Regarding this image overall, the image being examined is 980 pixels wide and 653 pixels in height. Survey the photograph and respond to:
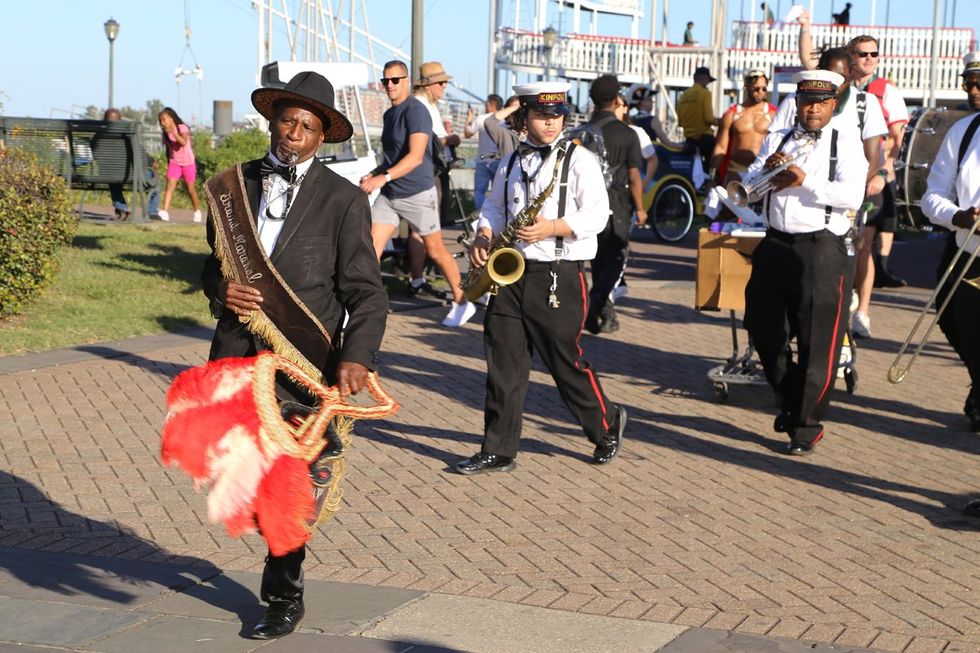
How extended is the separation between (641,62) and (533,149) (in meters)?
35.9

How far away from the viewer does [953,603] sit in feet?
17.2

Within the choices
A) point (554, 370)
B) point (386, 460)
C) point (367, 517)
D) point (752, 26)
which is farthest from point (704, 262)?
point (752, 26)

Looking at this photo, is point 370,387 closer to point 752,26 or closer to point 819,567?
point 819,567

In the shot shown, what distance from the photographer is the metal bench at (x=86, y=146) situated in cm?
1830

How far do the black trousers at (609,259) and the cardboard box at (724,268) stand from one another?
2.25m

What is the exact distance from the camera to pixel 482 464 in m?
7.20

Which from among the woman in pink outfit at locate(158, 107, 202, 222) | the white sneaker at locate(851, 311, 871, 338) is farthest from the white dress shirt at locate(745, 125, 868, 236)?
the woman in pink outfit at locate(158, 107, 202, 222)

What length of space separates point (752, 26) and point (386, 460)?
34.7 m

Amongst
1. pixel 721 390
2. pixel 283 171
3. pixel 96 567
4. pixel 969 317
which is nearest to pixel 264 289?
pixel 283 171

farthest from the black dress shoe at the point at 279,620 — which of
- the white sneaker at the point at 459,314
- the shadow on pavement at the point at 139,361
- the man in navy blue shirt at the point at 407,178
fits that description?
the white sneaker at the point at 459,314

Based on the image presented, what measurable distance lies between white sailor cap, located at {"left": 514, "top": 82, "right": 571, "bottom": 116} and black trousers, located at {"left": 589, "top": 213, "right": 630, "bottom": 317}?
4.10 meters

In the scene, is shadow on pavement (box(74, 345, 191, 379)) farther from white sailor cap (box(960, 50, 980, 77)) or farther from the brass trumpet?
white sailor cap (box(960, 50, 980, 77))

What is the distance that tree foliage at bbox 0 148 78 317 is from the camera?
36.2 feet

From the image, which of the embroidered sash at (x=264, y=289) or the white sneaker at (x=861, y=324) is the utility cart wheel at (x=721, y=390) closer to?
the white sneaker at (x=861, y=324)
